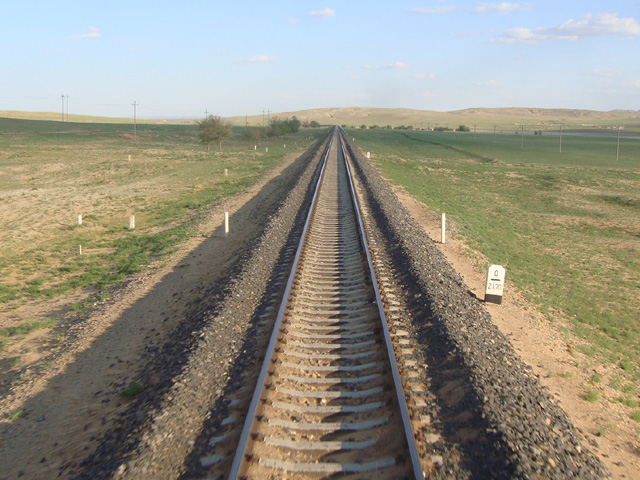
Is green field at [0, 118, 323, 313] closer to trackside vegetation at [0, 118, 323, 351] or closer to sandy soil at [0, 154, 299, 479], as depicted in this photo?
trackside vegetation at [0, 118, 323, 351]

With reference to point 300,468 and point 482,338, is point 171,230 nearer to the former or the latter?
point 482,338

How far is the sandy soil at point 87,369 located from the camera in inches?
214

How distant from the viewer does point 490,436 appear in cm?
498

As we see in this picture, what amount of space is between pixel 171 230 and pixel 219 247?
3.57m

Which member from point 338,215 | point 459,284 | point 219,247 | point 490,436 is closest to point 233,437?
point 490,436

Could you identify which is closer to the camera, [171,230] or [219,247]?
[219,247]

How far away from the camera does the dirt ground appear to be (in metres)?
5.42

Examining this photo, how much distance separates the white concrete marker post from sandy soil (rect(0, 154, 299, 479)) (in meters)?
5.63

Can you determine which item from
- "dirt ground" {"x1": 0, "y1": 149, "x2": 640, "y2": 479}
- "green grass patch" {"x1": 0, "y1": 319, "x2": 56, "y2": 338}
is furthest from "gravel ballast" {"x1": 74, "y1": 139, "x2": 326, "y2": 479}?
"green grass patch" {"x1": 0, "y1": 319, "x2": 56, "y2": 338}

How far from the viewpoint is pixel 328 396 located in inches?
229

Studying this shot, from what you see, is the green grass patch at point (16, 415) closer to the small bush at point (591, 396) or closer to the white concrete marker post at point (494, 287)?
the small bush at point (591, 396)

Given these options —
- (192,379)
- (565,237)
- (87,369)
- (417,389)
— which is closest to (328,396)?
(417,389)

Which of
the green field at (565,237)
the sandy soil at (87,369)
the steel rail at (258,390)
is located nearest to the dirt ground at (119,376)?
the sandy soil at (87,369)

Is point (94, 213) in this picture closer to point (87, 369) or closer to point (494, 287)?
point (87, 369)
